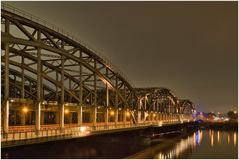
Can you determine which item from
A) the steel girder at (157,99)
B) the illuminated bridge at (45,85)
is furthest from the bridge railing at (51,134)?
the steel girder at (157,99)

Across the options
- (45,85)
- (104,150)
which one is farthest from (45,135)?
(45,85)

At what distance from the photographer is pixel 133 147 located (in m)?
60.9

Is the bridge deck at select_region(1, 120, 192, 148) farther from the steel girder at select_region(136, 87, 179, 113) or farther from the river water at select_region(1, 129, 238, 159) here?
the steel girder at select_region(136, 87, 179, 113)

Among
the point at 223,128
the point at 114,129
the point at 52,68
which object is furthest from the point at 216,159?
the point at 223,128

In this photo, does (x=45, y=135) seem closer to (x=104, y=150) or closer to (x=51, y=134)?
Answer: (x=51, y=134)

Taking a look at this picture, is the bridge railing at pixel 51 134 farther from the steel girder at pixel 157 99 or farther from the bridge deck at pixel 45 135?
the steel girder at pixel 157 99

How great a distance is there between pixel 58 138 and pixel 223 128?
5206 inches

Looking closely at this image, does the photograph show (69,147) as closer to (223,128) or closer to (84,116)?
(84,116)

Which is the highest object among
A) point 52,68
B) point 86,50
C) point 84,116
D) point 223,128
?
point 86,50

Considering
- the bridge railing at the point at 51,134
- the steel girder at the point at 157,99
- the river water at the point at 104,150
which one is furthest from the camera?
the steel girder at the point at 157,99

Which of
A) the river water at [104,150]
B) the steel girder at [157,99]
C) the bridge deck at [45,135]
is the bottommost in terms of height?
the river water at [104,150]

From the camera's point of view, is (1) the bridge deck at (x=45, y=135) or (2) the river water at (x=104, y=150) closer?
(1) the bridge deck at (x=45, y=135)

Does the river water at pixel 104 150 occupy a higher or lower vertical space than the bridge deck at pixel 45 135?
lower

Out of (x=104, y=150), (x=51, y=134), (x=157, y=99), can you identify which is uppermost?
(x=157, y=99)
